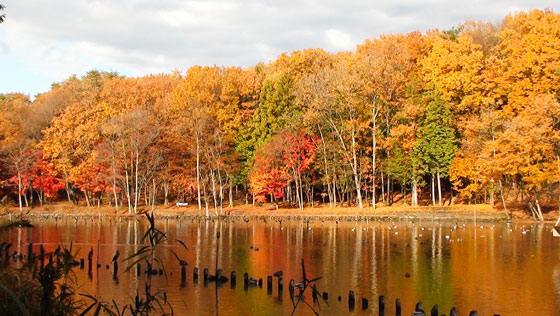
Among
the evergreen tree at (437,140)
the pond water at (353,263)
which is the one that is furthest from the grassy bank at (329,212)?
the evergreen tree at (437,140)

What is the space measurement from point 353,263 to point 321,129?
36.7m

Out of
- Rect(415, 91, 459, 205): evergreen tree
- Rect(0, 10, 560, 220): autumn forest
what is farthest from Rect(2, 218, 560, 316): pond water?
Rect(0, 10, 560, 220): autumn forest

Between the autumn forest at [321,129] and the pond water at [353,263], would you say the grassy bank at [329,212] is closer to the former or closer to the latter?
the autumn forest at [321,129]

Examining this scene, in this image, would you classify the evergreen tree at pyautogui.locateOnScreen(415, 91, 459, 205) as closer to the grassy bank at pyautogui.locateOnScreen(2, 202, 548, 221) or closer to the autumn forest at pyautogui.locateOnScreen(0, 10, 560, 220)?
the autumn forest at pyautogui.locateOnScreen(0, 10, 560, 220)

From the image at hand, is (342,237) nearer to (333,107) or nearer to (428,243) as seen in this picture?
(428,243)

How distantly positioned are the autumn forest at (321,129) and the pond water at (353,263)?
9.86 m

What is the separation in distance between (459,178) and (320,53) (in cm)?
2546

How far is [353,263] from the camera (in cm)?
3089

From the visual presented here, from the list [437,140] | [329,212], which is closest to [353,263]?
[329,212]

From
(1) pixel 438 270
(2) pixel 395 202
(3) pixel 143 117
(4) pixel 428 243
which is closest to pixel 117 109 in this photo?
(3) pixel 143 117

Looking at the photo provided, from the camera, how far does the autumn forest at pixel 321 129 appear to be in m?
58.7

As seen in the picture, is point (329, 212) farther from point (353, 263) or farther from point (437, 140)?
point (353, 263)

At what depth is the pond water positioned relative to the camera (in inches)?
846

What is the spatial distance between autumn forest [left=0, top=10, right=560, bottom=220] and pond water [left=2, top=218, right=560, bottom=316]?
32.3ft
